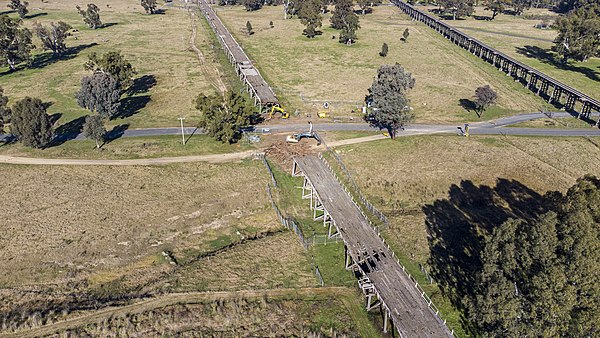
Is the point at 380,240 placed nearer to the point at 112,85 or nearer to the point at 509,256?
the point at 509,256

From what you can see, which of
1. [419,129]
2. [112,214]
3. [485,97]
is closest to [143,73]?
[112,214]

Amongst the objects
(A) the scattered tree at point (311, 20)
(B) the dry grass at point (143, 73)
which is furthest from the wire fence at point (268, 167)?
(A) the scattered tree at point (311, 20)

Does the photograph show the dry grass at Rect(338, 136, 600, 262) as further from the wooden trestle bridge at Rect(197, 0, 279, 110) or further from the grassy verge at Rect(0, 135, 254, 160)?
the grassy verge at Rect(0, 135, 254, 160)

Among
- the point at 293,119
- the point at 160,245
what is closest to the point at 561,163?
the point at 293,119

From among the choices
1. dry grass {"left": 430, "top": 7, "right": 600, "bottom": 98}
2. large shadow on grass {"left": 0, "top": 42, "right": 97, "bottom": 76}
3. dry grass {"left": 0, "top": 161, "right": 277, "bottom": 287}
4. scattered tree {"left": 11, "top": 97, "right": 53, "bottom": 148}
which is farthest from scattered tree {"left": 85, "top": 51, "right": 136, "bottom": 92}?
dry grass {"left": 430, "top": 7, "right": 600, "bottom": 98}

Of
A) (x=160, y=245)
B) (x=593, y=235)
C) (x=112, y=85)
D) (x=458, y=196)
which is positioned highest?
(x=593, y=235)

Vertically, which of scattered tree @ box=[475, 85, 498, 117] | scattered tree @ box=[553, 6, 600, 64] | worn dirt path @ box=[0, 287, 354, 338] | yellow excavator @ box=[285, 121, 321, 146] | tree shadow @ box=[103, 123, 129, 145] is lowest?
worn dirt path @ box=[0, 287, 354, 338]
